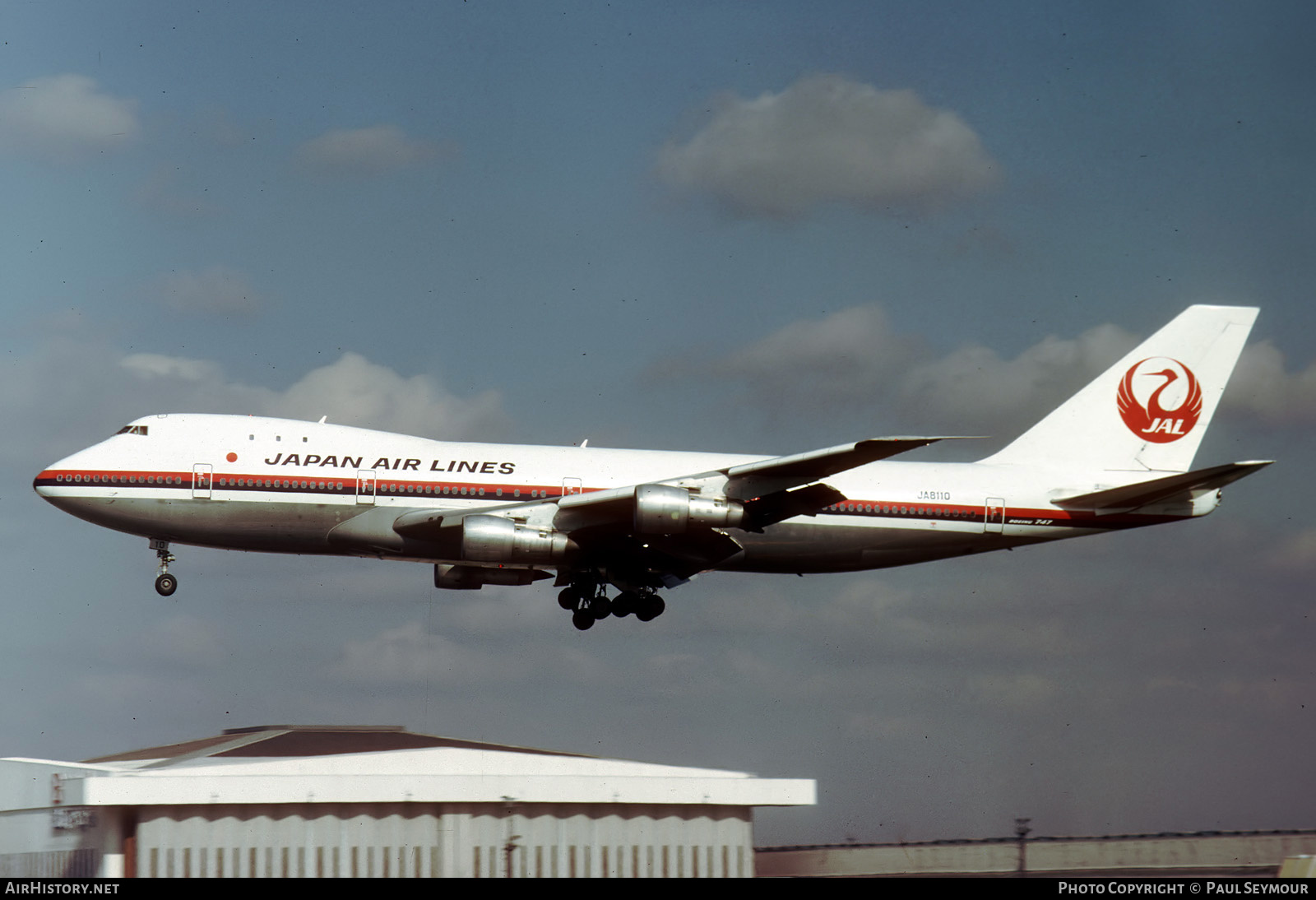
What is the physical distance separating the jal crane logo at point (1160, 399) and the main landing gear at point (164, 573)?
31277 millimetres

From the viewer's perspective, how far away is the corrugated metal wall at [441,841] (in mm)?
43344

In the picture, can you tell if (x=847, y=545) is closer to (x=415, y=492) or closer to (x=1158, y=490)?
(x=1158, y=490)

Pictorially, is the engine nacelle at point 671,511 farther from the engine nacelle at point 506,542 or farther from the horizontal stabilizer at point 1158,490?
the horizontal stabilizer at point 1158,490

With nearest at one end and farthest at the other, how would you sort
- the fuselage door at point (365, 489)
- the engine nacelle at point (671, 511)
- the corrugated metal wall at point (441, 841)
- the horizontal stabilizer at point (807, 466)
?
the horizontal stabilizer at point (807, 466) < the engine nacelle at point (671, 511) < the fuselage door at point (365, 489) < the corrugated metal wall at point (441, 841)

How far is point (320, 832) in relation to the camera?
44.4 metres

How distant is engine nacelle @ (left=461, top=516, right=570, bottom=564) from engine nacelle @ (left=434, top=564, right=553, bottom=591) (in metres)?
5.78

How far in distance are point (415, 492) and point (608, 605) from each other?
794 cm

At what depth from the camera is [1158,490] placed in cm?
4469

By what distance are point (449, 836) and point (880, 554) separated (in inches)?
630

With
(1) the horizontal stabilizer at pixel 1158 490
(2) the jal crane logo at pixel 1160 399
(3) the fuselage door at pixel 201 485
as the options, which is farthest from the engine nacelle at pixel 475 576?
(2) the jal crane logo at pixel 1160 399

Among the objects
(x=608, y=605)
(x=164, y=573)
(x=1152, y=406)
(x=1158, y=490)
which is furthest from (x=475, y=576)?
(x=1152, y=406)

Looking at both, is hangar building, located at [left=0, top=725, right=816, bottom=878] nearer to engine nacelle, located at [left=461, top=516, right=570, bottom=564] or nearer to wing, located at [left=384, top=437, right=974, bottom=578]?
wing, located at [left=384, top=437, right=974, bottom=578]
